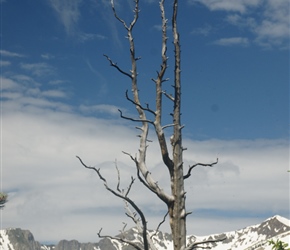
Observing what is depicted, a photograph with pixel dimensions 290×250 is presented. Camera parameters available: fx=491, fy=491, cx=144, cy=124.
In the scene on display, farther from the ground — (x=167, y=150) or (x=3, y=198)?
(x=3, y=198)

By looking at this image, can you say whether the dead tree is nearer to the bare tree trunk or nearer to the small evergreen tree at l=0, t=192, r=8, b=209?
the bare tree trunk

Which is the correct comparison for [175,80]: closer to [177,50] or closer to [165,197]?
[177,50]

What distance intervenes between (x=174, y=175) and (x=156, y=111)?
1.31 meters

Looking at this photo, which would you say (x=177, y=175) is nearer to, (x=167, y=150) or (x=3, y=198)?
(x=167, y=150)

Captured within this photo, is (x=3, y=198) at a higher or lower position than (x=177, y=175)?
higher

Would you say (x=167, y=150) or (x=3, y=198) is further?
(x=3, y=198)

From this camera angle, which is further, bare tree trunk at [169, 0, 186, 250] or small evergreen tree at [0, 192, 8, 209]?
small evergreen tree at [0, 192, 8, 209]

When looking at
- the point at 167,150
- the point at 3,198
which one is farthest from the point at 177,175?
the point at 3,198

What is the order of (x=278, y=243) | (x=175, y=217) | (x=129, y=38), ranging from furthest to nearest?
(x=278, y=243) → (x=129, y=38) → (x=175, y=217)

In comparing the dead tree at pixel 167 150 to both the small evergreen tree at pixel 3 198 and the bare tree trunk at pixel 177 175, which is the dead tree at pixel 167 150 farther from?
the small evergreen tree at pixel 3 198

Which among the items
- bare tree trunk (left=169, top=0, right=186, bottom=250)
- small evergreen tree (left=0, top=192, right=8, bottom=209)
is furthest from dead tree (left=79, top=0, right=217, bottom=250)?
small evergreen tree (left=0, top=192, right=8, bottom=209)

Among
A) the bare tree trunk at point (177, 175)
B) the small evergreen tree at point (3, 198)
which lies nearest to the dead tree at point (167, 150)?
the bare tree trunk at point (177, 175)

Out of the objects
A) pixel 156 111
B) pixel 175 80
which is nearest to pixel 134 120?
pixel 156 111

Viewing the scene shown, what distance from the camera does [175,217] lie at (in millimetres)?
9195
